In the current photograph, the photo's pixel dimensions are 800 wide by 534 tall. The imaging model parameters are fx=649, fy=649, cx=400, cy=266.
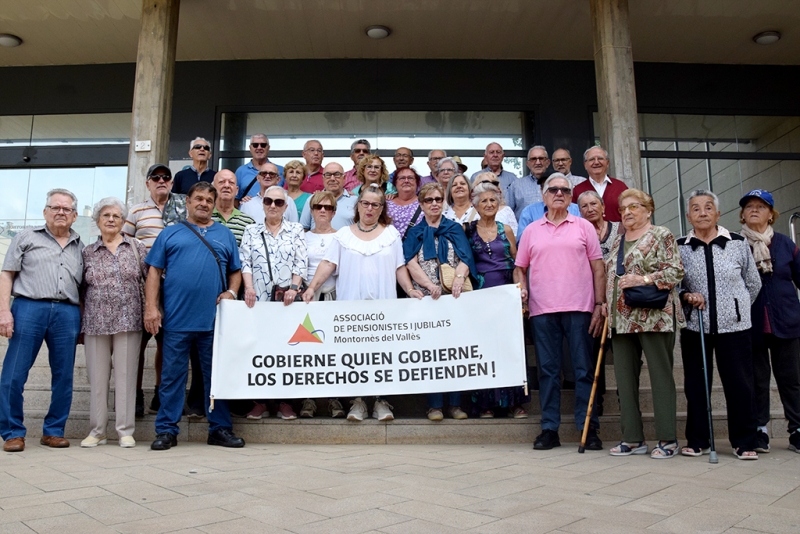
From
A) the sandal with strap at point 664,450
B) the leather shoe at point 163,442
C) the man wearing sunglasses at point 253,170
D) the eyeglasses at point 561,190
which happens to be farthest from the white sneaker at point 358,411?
the man wearing sunglasses at point 253,170

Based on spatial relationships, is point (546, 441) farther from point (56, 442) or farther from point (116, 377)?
point (56, 442)

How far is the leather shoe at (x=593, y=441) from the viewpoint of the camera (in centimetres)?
455

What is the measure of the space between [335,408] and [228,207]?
1959mm

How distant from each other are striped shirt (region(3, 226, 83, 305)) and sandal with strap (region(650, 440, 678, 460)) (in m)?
4.29

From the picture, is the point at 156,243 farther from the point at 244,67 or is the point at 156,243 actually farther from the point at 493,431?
the point at 244,67

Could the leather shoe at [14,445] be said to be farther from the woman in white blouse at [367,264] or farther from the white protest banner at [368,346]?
the woman in white blouse at [367,264]

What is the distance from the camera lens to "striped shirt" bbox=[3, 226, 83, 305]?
4773 mm

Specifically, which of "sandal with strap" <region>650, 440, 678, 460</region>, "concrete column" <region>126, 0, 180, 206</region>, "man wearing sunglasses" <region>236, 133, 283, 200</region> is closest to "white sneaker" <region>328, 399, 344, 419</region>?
"sandal with strap" <region>650, 440, 678, 460</region>

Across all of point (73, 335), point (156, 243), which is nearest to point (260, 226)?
point (156, 243)

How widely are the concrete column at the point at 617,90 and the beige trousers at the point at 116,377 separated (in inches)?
210

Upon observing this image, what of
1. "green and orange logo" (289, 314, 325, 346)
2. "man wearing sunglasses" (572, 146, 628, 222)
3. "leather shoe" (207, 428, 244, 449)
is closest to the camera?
"leather shoe" (207, 428, 244, 449)

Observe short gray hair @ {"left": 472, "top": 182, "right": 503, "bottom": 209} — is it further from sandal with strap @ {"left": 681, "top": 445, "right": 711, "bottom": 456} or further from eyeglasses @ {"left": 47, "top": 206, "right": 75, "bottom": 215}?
eyeglasses @ {"left": 47, "top": 206, "right": 75, "bottom": 215}

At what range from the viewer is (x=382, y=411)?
16.4 ft

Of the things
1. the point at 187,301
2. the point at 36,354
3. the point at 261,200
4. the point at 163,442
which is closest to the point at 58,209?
the point at 36,354
